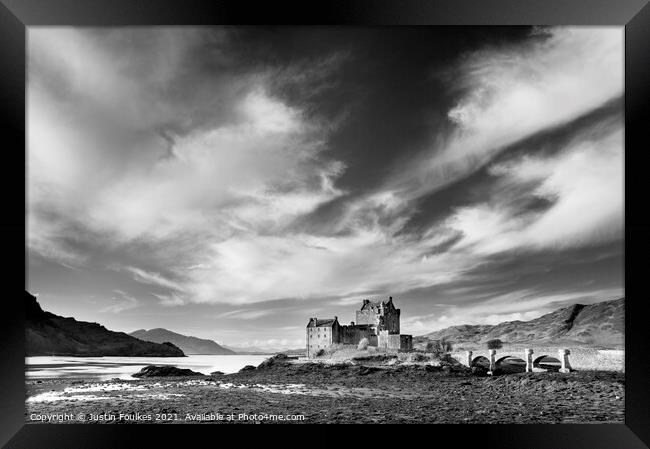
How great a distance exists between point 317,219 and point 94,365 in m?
4.97

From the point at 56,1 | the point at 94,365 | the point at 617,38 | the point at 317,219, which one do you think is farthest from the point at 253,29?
the point at 94,365

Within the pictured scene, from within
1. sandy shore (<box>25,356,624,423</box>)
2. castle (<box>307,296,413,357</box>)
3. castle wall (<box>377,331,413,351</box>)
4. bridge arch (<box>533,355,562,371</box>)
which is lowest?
sandy shore (<box>25,356,624,423</box>)

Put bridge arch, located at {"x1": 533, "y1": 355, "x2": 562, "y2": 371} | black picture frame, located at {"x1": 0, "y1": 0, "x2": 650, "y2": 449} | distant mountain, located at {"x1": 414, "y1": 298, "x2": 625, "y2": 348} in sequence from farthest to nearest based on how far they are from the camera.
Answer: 1. bridge arch, located at {"x1": 533, "y1": 355, "x2": 562, "y2": 371}
2. distant mountain, located at {"x1": 414, "y1": 298, "x2": 625, "y2": 348}
3. black picture frame, located at {"x1": 0, "y1": 0, "x2": 650, "y2": 449}

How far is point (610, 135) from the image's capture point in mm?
7402

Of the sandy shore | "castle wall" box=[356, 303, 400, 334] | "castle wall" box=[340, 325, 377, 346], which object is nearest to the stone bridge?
the sandy shore

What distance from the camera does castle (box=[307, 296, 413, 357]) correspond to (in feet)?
27.1

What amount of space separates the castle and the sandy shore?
79cm

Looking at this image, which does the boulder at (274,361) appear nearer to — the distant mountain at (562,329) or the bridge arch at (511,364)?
the distant mountain at (562,329)

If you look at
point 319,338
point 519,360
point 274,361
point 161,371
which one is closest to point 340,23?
point 319,338

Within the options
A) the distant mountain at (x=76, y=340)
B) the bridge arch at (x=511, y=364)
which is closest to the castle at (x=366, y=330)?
the bridge arch at (x=511, y=364)

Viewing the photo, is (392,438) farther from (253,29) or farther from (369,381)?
(253,29)

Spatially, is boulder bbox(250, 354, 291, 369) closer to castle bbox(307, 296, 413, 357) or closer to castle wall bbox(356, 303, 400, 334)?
castle bbox(307, 296, 413, 357)

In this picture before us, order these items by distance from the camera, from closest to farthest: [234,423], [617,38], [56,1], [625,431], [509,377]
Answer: [56,1] < [625,431] < [234,423] < [617,38] < [509,377]

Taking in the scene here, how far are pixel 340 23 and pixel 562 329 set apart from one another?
7.62m
